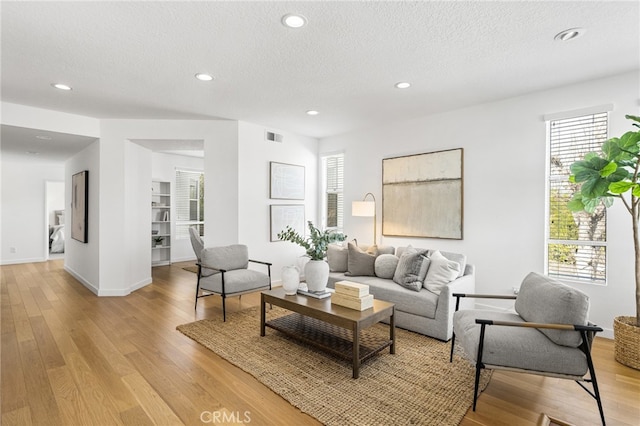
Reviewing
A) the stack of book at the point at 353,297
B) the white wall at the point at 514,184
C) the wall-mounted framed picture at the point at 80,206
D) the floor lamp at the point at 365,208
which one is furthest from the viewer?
the wall-mounted framed picture at the point at 80,206

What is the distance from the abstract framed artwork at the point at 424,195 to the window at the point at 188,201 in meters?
5.32

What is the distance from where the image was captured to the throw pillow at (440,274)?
329 cm

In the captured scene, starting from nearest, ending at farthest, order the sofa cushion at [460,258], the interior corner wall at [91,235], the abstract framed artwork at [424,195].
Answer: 1. the sofa cushion at [460,258]
2. the abstract framed artwork at [424,195]
3. the interior corner wall at [91,235]

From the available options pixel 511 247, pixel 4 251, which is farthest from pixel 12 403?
pixel 4 251

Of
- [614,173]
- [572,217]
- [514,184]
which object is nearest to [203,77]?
[514,184]

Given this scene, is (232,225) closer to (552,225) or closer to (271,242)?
(271,242)

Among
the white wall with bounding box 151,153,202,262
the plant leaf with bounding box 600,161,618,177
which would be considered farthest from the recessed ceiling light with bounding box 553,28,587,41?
the white wall with bounding box 151,153,202,262

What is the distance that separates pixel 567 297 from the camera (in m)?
2.01

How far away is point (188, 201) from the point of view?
26.5ft

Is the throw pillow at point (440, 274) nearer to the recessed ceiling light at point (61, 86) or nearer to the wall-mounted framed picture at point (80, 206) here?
the recessed ceiling light at point (61, 86)

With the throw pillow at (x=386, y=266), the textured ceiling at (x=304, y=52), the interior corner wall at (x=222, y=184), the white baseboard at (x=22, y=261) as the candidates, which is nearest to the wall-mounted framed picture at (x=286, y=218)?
the interior corner wall at (x=222, y=184)

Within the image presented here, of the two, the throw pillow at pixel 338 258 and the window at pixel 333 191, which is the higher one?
the window at pixel 333 191

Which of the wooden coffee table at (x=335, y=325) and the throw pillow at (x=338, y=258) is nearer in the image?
the wooden coffee table at (x=335, y=325)

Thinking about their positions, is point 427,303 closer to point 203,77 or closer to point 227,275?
point 227,275
